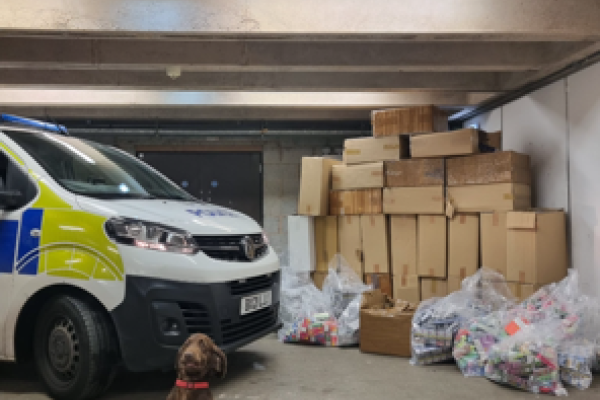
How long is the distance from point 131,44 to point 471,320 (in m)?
3.51

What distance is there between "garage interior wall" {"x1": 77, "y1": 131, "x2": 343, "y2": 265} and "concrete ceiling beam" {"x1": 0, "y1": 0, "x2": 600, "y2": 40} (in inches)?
136

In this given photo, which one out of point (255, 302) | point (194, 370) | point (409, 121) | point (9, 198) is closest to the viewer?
point (194, 370)

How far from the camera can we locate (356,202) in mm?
4926

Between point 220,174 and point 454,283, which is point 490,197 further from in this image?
point 220,174

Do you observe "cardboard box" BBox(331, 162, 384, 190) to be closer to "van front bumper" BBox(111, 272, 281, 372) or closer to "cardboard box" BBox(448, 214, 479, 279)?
"cardboard box" BBox(448, 214, 479, 279)

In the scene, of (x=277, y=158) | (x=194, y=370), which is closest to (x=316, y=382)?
(x=194, y=370)

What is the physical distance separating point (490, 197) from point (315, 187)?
5.77ft

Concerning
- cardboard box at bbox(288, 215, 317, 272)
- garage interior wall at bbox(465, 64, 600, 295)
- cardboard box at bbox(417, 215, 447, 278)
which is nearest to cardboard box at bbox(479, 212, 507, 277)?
cardboard box at bbox(417, 215, 447, 278)

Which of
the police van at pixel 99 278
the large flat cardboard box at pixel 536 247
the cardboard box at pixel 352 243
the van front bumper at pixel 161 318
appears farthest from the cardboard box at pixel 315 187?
the van front bumper at pixel 161 318

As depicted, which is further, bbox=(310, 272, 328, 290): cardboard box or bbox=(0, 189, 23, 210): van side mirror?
bbox=(310, 272, 328, 290): cardboard box

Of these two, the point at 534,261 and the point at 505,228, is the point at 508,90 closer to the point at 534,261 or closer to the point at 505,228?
the point at 505,228

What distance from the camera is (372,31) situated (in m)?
3.19

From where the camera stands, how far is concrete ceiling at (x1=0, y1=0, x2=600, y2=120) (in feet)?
10.3

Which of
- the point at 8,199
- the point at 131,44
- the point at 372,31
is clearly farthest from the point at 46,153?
the point at 372,31
